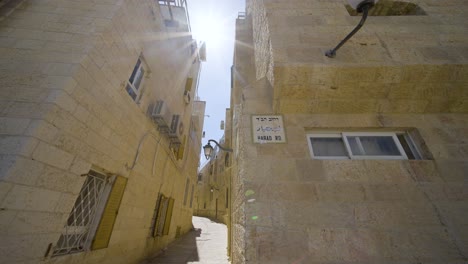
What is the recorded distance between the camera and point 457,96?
287 cm

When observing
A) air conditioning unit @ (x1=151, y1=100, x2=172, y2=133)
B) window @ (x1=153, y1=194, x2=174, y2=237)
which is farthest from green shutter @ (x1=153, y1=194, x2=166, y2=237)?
air conditioning unit @ (x1=151, y1=100, x2=172, y2=133)

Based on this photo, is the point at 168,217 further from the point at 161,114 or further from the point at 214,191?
the point at 214,191

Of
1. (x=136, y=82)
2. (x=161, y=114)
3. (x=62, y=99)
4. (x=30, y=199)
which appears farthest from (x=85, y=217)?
(x=136, y=82)

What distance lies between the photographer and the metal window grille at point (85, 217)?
3.03m

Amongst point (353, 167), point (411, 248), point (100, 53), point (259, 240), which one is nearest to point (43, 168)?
point (100, 53)

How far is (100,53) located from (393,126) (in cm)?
580

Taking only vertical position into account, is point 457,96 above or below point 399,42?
below

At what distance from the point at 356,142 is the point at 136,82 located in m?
5.71

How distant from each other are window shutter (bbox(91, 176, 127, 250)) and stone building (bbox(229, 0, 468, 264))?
9.84 ft

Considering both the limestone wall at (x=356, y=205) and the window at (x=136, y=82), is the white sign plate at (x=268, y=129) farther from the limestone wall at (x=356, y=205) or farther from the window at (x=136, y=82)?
the window at (x=136, y=82)

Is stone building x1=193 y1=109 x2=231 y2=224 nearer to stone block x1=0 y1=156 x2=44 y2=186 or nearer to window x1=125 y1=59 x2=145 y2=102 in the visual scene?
window x1=125 y1=59 x2=145 y2=102

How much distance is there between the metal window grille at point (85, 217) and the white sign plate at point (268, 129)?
3570 mm

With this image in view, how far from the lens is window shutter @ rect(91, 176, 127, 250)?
3.51 meters

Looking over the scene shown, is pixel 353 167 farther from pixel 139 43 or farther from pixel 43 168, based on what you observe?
pixel 139 43
